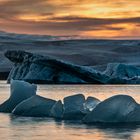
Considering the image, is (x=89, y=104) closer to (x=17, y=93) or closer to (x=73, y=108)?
(x=73, y=108)

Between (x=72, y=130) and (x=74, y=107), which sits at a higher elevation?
(x=74, y=107)

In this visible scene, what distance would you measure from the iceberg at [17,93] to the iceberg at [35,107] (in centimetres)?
92

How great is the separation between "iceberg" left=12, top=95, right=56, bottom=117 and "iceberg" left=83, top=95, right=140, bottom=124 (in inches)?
79.5

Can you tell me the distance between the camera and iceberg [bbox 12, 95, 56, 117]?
18830mm

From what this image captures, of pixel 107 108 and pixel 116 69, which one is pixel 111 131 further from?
pixel 116 69

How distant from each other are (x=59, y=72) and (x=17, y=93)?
24.9 meters

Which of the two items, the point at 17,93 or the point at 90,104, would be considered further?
the point at 17,93

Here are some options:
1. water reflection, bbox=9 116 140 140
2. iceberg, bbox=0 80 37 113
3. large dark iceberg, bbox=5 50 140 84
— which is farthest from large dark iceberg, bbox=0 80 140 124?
large dark iceberg, bbox=5 50 140 84

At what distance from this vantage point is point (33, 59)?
146 ft

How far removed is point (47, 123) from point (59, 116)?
1.16m

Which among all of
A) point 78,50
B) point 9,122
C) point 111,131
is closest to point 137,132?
point 111,131

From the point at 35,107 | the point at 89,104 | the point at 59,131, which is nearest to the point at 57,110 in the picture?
the point at 35,107

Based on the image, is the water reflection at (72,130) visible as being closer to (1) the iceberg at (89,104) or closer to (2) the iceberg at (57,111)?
(2) the iceberg at (57,111)

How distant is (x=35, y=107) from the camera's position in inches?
754
